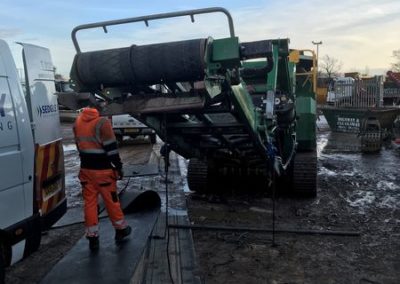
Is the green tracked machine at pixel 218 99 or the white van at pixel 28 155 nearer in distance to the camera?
the white van at pixel 28 155

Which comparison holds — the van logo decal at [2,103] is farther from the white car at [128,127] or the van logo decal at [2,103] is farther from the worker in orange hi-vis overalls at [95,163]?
the white car at [128,127]

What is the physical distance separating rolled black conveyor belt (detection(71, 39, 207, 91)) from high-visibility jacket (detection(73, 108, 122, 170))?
0.46 meters

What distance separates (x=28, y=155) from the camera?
165 inches

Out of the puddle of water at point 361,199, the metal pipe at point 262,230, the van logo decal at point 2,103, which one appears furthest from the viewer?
the puddle of water at point 361,199

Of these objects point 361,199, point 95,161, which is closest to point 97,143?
point 95,161

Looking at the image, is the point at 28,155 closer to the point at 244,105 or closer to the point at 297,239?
the point at 244,105

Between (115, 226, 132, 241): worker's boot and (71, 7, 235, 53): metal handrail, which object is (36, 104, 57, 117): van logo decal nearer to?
(71, 7, 235, 53): metal handrail

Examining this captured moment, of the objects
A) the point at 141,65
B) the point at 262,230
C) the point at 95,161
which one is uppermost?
the point at 141,65

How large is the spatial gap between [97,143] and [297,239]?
9.07ft

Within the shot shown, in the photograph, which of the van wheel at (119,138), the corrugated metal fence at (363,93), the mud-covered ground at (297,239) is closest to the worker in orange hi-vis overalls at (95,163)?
the mud-covered ground at (297,239)

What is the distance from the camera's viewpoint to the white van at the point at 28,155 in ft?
12.9

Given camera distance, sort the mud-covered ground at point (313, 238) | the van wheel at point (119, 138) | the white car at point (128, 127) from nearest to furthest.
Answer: the mud-covered ground at point (313, 238), the white car at point (128, 127), the van wheel at point (119, 138)

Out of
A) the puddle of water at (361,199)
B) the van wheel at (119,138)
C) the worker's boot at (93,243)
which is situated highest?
the worker's boot at (93,243)

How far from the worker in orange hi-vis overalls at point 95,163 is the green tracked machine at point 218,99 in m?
0.28
